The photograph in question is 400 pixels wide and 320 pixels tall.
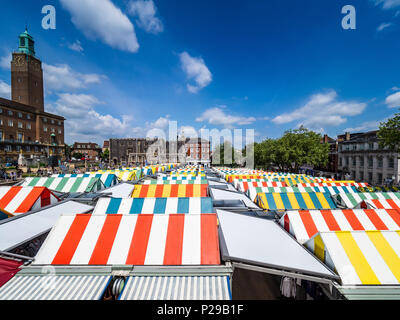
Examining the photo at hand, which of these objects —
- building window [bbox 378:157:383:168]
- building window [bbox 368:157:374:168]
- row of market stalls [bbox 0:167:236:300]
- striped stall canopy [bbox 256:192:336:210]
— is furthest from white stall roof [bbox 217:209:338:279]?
building window [bbox 368:157:374:168]

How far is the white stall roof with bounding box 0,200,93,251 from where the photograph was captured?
3.12 metres

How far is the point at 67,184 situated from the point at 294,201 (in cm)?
1106

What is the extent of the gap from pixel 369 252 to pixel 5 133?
64.2 metres

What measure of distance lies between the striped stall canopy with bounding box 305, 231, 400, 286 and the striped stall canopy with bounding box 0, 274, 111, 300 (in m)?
3.17

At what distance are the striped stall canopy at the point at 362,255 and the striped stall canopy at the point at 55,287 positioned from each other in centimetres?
317

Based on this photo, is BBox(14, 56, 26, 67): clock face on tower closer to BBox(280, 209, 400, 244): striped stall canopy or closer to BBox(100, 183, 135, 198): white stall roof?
BBox(100, 183, 135, 198): white stall roof

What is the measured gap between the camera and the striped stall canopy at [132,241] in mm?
2648

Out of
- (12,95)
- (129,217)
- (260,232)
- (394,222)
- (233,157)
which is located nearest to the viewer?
(129,217)

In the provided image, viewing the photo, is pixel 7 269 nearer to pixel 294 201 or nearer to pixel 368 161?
pixel 294 201

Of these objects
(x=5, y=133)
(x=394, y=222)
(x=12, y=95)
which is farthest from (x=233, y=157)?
(x=12, y=95)

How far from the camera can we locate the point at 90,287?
7.21 ft

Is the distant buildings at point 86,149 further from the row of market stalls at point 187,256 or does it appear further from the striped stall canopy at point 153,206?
the row of market stalls at point 187,256

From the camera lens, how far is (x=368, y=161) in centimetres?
3192
